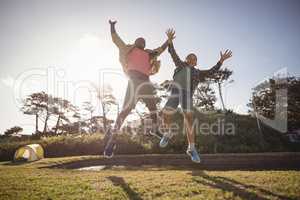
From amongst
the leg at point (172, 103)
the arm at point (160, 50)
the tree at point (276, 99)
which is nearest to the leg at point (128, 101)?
the leg at point (172, 103)

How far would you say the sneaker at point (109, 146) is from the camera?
5.71 m

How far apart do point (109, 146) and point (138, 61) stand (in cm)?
204

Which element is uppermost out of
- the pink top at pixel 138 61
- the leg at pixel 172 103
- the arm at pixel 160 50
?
the arm at pixel 160 50

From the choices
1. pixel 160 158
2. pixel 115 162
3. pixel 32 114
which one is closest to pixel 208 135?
pixel 160 158

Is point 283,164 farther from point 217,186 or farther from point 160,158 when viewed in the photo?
point 217,186

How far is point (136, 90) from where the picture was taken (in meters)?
5.27

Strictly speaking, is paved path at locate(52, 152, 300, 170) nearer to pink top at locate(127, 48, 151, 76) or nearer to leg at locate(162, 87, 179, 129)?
leg at locate(162, 87, 179, 129)

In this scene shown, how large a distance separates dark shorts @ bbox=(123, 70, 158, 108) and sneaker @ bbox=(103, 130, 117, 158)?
957 mm

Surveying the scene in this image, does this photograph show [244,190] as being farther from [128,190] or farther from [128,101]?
[128,101]

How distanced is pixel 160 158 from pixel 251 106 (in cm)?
2342

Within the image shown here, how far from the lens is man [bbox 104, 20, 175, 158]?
5273mm

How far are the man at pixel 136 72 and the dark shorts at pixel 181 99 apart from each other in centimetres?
42

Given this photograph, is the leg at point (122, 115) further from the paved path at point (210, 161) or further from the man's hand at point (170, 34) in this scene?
the paved path at point (210, 161)

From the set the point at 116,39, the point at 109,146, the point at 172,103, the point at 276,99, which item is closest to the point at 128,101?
the point at 172,103
